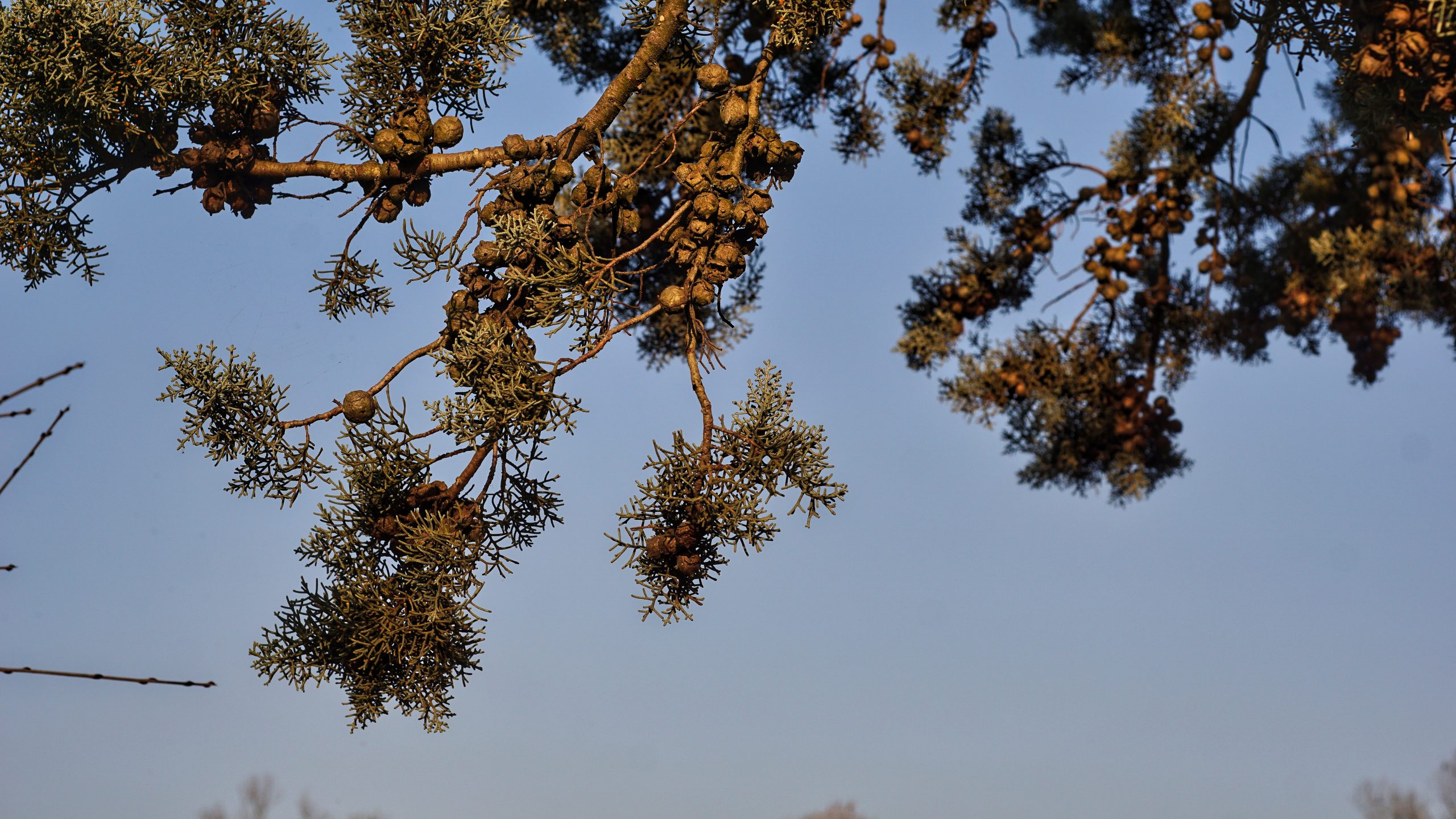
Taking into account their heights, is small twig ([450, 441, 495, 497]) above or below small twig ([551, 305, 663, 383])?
below

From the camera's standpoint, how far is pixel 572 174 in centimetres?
340

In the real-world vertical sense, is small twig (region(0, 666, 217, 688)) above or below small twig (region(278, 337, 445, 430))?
below

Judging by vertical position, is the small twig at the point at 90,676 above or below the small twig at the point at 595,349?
below

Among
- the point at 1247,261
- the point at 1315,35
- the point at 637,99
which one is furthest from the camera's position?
the point at 1247,261

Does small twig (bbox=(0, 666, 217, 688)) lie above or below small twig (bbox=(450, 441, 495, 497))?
below

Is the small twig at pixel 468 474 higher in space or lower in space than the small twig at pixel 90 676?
higher

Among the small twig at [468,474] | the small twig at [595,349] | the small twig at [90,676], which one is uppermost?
the small twig at [595,349]

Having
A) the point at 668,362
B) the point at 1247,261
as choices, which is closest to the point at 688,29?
the point at 668,362

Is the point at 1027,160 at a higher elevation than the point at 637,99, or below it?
higher

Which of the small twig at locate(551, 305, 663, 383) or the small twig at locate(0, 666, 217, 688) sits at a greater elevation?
the small twig at locate(551, 305, 663, 383)

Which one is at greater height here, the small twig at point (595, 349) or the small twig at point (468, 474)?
the small twig at point (595, 349)

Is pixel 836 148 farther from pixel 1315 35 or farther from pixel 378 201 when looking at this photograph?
pixel 378 201

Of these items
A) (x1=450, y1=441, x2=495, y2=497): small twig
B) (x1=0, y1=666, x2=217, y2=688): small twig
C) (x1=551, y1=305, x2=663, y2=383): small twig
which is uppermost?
(x1=551, y1=305, x2=663, y2=383): small twig

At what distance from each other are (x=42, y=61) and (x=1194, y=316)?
6.55 meters
